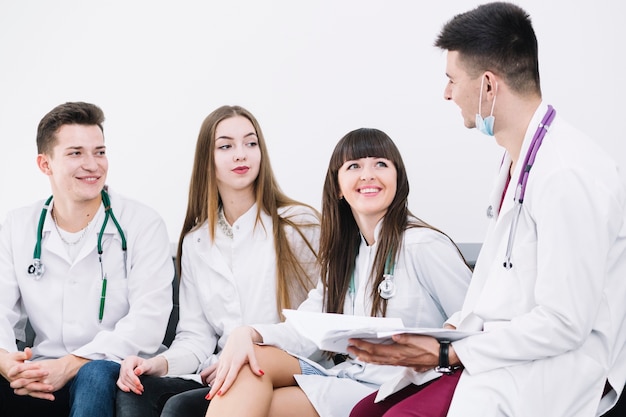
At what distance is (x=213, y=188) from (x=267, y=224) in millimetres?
239

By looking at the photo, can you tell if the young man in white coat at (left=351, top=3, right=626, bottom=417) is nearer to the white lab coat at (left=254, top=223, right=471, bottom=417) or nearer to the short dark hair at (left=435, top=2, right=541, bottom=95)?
the short dark hair at (left=435, top=2, right=541, bottom=95)

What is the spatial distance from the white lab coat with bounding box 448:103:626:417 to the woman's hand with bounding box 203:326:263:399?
2.09ft

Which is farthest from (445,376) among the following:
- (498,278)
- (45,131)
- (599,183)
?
(45,131)

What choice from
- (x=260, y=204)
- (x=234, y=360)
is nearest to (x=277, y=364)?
(x=234, y=360)

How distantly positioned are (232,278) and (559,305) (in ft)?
4.65

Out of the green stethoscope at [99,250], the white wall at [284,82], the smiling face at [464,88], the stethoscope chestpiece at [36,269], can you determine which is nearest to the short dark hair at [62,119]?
the green stethoscope at [99,250]

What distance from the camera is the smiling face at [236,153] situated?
2695 millimetres

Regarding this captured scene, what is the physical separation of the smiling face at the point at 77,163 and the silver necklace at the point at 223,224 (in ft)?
1.43

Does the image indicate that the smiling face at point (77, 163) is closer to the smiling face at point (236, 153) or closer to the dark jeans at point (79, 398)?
the smiling face at point (236, 153)

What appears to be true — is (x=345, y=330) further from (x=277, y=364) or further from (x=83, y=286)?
(x=83, y=286)

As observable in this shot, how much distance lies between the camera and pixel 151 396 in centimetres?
230

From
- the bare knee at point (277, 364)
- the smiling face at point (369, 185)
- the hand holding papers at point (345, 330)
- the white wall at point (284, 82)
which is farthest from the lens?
the white wall at point (284, 82)

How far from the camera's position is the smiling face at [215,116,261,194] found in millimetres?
2695

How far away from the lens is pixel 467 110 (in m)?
1.81
